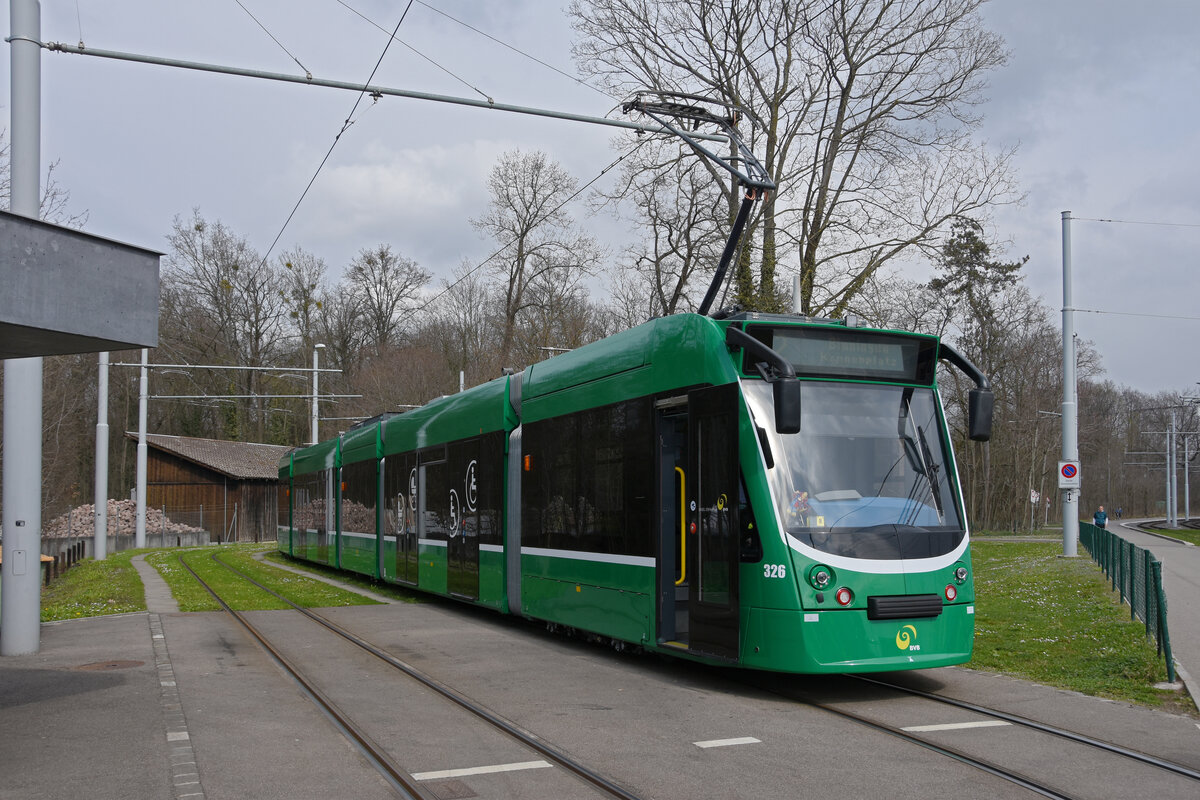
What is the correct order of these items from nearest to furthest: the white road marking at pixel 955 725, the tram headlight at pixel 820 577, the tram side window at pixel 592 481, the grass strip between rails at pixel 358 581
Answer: the white road marking at pixel 955 725
the tram headlight at pixel 820 577
the tram side window at pixel 592 481
the grass strip between rails at pixel 358 581

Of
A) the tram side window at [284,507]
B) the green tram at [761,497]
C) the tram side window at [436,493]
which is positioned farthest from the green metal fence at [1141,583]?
the tram side window at [284,507]

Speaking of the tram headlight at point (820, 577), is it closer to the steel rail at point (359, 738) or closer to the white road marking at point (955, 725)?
the white road marking at point (955, 725)

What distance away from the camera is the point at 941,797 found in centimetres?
588

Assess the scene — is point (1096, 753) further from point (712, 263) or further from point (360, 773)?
point (712, 263)

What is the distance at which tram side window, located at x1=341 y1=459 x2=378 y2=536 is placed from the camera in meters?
21.5

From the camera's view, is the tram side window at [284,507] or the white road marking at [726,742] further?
the tram side window at [284,507]

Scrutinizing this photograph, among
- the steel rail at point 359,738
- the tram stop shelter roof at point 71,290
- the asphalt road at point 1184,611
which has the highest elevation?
the tram stop shelter roof at point 71,290

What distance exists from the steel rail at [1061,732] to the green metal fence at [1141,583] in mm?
2224

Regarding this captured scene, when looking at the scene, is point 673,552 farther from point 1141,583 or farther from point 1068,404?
point 1068,404

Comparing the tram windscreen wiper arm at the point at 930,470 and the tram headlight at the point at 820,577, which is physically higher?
the tram windscreen wiper arm at the point at 930,470

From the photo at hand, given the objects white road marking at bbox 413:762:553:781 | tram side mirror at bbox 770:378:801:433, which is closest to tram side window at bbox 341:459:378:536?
tram side mirror at bbox 770:378:801:433

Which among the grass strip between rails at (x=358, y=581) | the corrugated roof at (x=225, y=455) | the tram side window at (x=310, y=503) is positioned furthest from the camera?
the corrugated roof at (x=225, y=455)

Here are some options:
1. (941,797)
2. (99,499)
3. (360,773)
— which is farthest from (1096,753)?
(99,499)

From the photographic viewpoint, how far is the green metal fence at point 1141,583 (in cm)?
983
